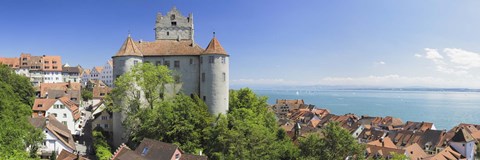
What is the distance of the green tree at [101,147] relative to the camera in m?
38.8

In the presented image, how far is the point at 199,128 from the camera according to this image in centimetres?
3875

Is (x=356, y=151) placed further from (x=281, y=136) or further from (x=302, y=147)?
(x=281, y=136)

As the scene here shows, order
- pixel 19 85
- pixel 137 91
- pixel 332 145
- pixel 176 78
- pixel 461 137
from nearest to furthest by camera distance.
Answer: pixel 332 145, pixel 137 91, pixel 176 78, pixel 19 85, pixel 461 137

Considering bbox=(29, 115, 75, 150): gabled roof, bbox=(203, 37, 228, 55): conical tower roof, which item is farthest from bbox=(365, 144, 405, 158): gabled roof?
bbox=(29, 115, 75, 150): gabled roof

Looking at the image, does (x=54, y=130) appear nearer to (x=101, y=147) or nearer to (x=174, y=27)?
(x=101, y=147)

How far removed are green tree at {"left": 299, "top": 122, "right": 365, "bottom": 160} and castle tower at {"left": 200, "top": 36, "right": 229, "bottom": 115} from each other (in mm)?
13472

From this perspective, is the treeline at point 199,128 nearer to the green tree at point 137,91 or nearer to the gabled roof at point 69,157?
the green tree at point 137,91

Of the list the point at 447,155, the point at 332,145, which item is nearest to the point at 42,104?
the point at 332,145

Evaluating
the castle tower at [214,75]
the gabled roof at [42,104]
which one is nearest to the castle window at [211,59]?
the castle tower at [214,75]

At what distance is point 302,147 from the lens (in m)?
33.2

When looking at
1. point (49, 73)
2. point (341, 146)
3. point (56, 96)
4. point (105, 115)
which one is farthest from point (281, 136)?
point (49, 73)

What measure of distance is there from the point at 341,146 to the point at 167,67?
22293 millimetres

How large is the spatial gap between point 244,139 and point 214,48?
12440mm

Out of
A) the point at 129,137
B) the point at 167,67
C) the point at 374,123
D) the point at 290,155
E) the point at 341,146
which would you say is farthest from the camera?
the point at 374,123
